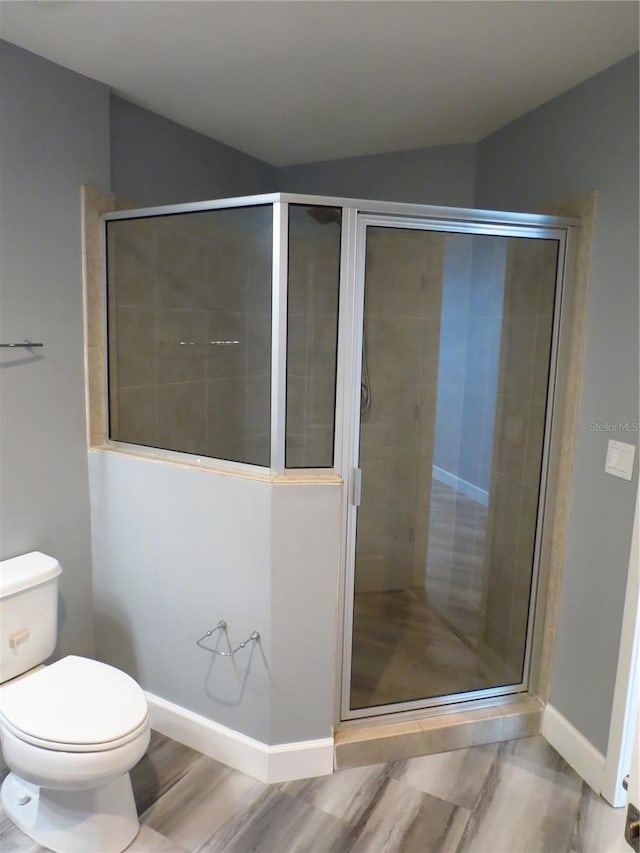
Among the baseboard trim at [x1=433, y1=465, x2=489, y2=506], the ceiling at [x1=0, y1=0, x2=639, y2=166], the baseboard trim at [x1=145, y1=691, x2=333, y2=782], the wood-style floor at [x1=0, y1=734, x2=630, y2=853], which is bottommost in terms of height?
the wood-style floor at [x1=0, y1=734, x2=630, y2=853]

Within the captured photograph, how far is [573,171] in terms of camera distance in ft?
6.92

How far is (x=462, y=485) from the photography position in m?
2.70

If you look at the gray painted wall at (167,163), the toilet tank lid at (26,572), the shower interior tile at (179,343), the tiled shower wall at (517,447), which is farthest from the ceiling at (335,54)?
the toilet tank lid at (26,572)

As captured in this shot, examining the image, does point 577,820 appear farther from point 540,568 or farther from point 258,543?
point 258,543

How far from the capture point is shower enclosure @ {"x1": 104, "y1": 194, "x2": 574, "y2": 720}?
191 centimetres

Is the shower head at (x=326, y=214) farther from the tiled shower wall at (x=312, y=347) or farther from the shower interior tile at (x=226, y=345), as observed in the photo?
the shower interior tile at (x=226, y=345)

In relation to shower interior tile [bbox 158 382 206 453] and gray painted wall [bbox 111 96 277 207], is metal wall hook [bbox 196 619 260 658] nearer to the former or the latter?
shower interior tile [bbox 158 382 206 453]

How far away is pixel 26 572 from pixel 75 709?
502 millimetres

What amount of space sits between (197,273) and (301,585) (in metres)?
1.33

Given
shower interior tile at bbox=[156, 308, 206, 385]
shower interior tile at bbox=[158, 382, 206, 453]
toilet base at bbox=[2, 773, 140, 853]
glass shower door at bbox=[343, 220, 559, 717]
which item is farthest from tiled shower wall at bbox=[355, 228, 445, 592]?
toilet base at bbox=[2, 773, 140, 853]

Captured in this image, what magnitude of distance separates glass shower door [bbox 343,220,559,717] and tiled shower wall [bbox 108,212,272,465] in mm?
440

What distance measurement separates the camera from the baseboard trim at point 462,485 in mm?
2625

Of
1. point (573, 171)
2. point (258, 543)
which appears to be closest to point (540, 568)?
point (258, 543)

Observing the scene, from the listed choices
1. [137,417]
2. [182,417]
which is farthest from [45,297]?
[182,417]
